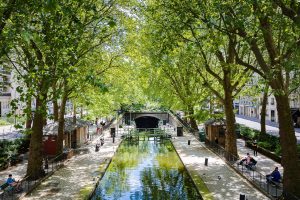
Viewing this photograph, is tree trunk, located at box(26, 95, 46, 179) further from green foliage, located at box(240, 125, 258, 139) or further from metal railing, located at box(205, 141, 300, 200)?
green foliage, located at box(240, 125, 258, 139)

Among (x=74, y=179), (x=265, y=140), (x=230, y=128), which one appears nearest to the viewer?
(x=74, y=179)

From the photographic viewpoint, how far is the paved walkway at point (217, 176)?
21.2 m

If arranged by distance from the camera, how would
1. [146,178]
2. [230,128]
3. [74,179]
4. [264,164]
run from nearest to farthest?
[74,179], [146,178], [264,164], [230,128]

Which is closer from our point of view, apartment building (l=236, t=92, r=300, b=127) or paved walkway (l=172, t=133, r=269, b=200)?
paved walkway (l=172, t=133, r=269, b=200)

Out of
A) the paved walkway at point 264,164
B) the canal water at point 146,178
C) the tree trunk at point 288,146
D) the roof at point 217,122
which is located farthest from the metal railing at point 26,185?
the roof at point 217,122

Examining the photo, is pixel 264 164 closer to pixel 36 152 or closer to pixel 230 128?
pixel 230 128

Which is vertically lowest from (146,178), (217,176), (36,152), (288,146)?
(146,178)

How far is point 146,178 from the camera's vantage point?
2755 centimetres

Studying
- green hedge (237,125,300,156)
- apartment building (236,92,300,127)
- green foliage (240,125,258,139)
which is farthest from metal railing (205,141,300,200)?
apartment building (236,92,300,127)

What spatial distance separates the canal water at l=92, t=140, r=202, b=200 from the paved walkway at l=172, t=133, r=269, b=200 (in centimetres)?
90

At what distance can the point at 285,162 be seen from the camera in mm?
19344

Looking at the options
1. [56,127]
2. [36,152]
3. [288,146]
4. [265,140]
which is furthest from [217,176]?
[56,127]

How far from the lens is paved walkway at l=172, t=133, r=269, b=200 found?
69.6 feet

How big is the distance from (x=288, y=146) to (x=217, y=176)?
7948mm
